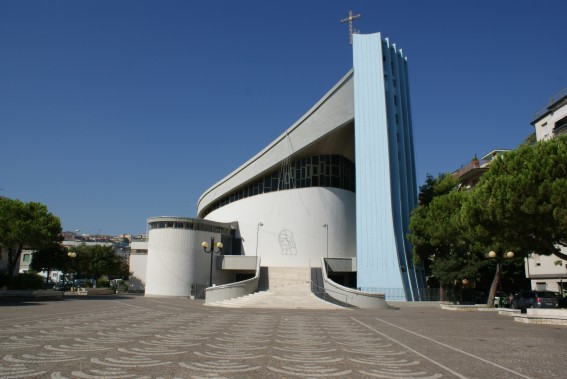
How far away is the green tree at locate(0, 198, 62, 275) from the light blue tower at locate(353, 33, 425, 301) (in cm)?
2028

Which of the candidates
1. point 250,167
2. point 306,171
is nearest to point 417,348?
point 306,171

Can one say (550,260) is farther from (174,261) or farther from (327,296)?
(174,261)

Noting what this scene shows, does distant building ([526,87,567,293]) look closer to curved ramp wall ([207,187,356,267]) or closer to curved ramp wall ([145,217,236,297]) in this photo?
curved ramp wall ([207,187,356,267])

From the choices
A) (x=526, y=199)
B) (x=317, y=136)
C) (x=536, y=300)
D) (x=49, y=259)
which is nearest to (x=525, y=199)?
(x=526, y=199)

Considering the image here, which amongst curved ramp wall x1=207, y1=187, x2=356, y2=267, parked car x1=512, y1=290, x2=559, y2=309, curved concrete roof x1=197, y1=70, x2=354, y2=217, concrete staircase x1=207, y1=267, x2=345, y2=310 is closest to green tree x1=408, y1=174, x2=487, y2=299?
parked car x1=512, y1=290, x2=559, y2=309

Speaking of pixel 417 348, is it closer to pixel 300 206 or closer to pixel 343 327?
pixel 343 327

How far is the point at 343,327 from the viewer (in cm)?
1288

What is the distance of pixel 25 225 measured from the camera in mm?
26375

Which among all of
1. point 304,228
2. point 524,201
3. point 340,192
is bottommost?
point 524,201

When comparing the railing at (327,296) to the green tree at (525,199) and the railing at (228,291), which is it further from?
the green tree at (525,199)

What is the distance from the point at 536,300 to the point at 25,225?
2816 cm

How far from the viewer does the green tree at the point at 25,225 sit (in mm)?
26172

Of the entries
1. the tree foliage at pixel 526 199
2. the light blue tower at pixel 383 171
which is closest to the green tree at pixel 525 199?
the tree foliage at pixel 526 199

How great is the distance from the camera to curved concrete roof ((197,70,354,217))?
34.0m
